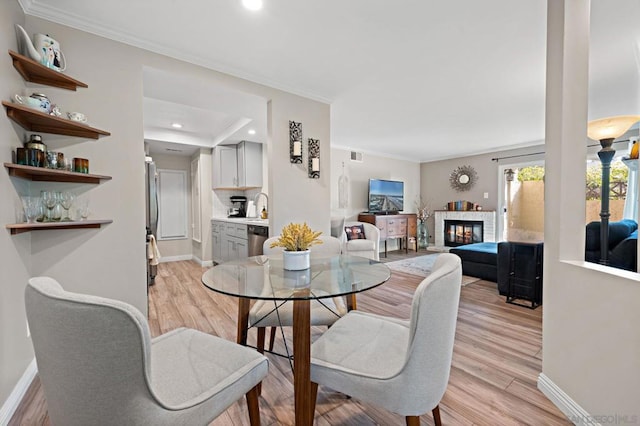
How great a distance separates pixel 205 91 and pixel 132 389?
267 centimetres

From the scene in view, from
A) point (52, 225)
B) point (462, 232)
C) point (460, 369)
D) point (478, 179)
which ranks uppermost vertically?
point (478, 179)

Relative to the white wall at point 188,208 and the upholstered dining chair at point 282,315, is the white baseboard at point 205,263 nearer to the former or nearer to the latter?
the white wall at point 188,208

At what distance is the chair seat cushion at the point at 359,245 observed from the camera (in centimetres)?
482

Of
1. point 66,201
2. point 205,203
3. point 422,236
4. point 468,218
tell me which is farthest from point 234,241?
point 468,218

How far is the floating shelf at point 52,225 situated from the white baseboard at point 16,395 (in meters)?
0.86

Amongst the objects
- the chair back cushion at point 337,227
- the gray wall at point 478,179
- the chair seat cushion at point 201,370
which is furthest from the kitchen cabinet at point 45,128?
the gray wall at point 478,179

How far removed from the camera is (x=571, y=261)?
4.72ft

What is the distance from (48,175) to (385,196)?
5876 mm

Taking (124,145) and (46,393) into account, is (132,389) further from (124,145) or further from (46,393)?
(124,145)

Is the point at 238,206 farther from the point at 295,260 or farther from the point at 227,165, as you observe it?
the point at 295,260

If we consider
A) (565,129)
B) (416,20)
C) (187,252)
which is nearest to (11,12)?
(416,20)

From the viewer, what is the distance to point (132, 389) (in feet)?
2.37

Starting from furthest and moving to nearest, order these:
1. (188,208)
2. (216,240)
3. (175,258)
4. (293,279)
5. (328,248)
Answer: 1. (188,208)
2. (175,258)
3. (216,240)
4. (328,248)
5. (293,279)

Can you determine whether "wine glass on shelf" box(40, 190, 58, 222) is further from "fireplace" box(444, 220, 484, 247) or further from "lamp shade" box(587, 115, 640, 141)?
"fireplace" box(444, 220, 484, 247)
